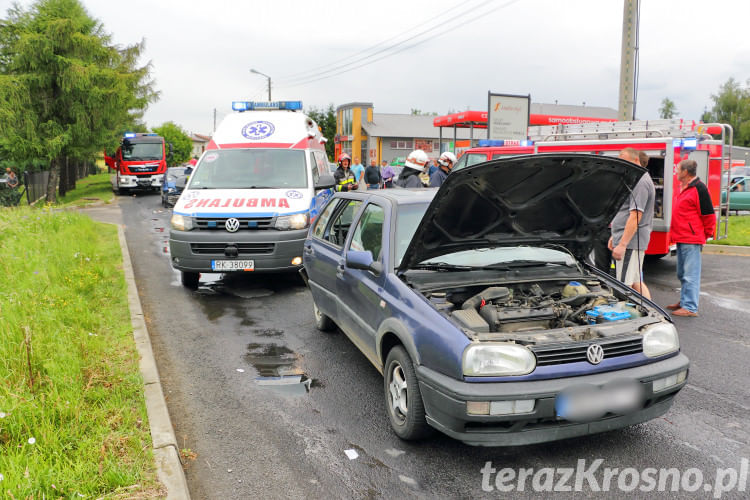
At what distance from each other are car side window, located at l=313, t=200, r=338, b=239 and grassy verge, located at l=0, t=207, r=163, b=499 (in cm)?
206

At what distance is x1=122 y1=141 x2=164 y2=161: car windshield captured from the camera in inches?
1117

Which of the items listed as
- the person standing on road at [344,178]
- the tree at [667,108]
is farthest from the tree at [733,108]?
the person standing on road at [344,178]

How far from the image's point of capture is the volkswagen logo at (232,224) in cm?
785

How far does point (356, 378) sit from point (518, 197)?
2.09 metres

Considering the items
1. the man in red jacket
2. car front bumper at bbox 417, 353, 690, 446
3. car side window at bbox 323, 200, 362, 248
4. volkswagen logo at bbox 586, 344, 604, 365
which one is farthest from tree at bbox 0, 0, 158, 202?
volkswagen logo at bbox 586, 344, 604, 365

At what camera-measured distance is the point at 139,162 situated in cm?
2823

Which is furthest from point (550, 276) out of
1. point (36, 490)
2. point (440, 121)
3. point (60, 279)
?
point (440, 121)

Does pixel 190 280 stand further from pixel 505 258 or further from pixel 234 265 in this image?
pixel 505 258

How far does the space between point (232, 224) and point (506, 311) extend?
4969mm

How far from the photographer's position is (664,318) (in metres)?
3.71

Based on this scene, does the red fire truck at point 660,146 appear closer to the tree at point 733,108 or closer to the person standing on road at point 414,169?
the person standing on road at point 414,169

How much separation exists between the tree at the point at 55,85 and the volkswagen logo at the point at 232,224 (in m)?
20.0

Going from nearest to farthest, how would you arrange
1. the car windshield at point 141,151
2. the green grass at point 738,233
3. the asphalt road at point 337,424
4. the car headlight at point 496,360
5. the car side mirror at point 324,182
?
the car headlight at point 496,360 < the asphalt road at point 337,424 < the car side mirror at point 324,182 < the green grass at point 738,233 < the car windshield at point 141,151

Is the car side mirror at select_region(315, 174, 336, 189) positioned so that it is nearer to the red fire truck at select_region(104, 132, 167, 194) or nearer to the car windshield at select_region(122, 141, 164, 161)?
the red fire truck at select_region(104, 132, 167, 194)
